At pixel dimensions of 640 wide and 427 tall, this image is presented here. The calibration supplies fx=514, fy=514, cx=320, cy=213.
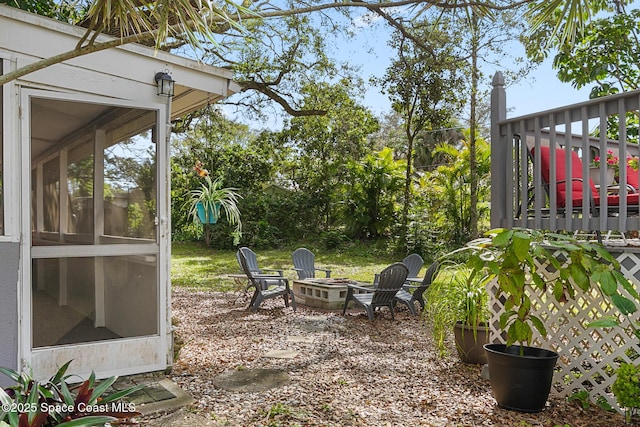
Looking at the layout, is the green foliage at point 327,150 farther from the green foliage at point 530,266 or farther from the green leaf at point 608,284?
the green leaf at point 608,284

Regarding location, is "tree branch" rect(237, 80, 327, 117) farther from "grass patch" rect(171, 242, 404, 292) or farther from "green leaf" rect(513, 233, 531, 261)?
"green leaf" rect(513, 233, 531, 261)

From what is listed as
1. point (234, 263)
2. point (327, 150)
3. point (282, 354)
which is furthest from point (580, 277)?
point (327, 150)

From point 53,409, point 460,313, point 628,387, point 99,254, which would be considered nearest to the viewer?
point 53,409

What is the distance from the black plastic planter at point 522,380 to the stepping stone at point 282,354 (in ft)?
6.77

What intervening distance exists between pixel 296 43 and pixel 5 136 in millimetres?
8300

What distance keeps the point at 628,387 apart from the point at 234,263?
438 inches

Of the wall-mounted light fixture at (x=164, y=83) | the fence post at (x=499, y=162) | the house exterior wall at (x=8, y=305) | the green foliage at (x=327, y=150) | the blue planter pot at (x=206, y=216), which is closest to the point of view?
the house exterior wall at (x=8, y=305)

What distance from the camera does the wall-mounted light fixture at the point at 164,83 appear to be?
13.8 feet

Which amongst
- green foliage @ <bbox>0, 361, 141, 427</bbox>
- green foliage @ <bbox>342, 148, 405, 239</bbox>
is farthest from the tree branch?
green foliage @ <bbox>0, 361, 141, 427</bbox>

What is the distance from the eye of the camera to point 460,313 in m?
4.77

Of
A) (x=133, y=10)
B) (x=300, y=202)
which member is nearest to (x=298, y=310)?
(x=133, y=10)

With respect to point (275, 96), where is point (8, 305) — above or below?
below

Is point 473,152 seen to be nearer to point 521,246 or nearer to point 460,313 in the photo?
point 460,313

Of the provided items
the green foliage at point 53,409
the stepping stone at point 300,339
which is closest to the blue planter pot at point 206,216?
the stepping stone at point 300,339
